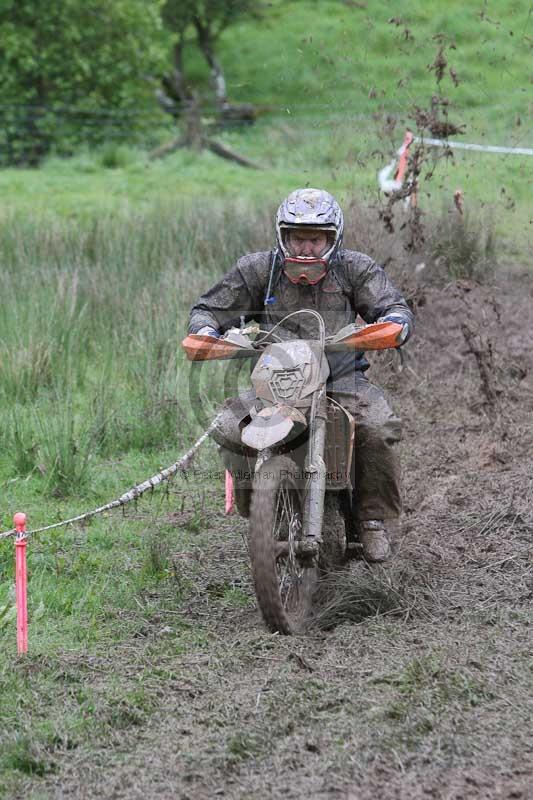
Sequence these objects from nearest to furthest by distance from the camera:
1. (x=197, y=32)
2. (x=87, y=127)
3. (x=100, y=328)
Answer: (x=100, y=328)
(x=87, y=127)
(x=197, y=32)

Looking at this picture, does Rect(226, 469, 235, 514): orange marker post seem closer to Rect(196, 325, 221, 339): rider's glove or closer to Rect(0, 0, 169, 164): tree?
Rect(196, 325, 221, 339): rider's glove

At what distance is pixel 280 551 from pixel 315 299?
1329mm

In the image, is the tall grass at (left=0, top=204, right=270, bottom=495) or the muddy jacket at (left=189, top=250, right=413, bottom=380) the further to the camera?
the tall grass at (left=0, top=204, right=270, bottom=495)

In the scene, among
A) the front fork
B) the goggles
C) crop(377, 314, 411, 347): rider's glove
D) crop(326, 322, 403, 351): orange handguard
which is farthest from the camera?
the goggles

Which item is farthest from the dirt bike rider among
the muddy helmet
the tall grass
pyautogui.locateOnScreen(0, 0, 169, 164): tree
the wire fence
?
pyautogui.locateOnScreen(0, 0, 169, 164): tree

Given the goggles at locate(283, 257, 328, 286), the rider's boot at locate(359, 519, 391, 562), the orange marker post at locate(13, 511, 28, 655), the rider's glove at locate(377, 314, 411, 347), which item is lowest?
the rider's boot at locate(359, 519, 391, 562)

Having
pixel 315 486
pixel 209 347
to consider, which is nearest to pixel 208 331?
pixel 209 347

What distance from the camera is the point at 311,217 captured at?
5324 millimetres

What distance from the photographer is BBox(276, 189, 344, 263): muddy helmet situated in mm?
5332

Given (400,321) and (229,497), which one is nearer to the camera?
(400,321)

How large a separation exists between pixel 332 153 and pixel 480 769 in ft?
31.5

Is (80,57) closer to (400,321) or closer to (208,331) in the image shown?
(208,331)

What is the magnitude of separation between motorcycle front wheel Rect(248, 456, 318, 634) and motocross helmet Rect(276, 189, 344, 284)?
0.91 meters

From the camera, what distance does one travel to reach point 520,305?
456 inches
